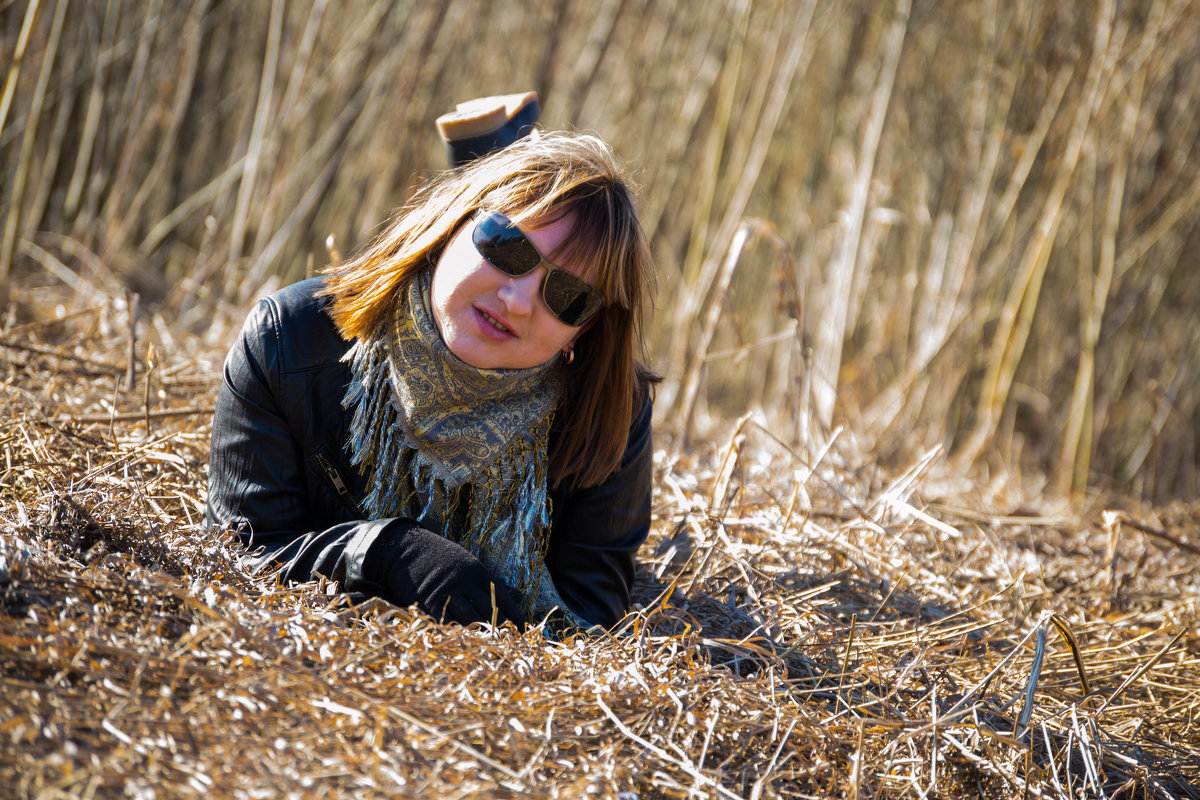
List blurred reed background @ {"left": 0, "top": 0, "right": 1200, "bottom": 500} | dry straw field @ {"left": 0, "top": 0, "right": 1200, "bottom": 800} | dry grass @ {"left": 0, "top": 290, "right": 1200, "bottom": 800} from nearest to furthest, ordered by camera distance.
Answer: dry grass @ {"left": 0, "top": 290, "right": 1200, "bottom": 800}
dry straw field @ {"left": 0, "top": 0, "right": 1200, "bottom": 800}
blurred reed background @ {"left": 0, "top": 0, "right": 1200, "bottom": 500}

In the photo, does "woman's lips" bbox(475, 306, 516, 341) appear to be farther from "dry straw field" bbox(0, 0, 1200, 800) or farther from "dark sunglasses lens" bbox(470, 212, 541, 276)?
"dry straw field" bbox(0, 0, 1200, 800)

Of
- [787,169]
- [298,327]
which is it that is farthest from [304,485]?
[787,169]

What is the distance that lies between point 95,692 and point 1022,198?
4567 millimetres

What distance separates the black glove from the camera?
1435 mm

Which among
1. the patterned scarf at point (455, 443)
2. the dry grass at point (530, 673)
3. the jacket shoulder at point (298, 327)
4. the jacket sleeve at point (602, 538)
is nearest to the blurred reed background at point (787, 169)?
the dry grass at point (530, 673)

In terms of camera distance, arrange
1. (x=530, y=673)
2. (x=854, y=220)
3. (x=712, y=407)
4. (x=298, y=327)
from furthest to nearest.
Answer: (x=712, y=407) < (x=854, y=220) < (x=298, y=327) < (x=530, y=673)

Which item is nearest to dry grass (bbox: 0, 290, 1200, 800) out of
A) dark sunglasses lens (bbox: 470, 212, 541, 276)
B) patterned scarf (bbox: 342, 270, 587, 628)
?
patterned scarf (bbox: 342, 270, 587, 628)

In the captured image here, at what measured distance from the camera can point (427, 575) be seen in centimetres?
144

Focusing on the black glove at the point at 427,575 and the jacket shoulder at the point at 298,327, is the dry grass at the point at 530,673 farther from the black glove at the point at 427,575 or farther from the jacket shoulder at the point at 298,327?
the jacket shoulder at the point at 298,327

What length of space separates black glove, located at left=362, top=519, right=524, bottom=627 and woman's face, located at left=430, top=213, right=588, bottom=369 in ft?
1.02

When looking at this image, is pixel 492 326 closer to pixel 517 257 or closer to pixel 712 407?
pixel 517 257

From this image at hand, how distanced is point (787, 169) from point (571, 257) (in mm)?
4278

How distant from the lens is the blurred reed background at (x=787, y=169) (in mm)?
3488

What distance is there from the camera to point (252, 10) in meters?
3.95
